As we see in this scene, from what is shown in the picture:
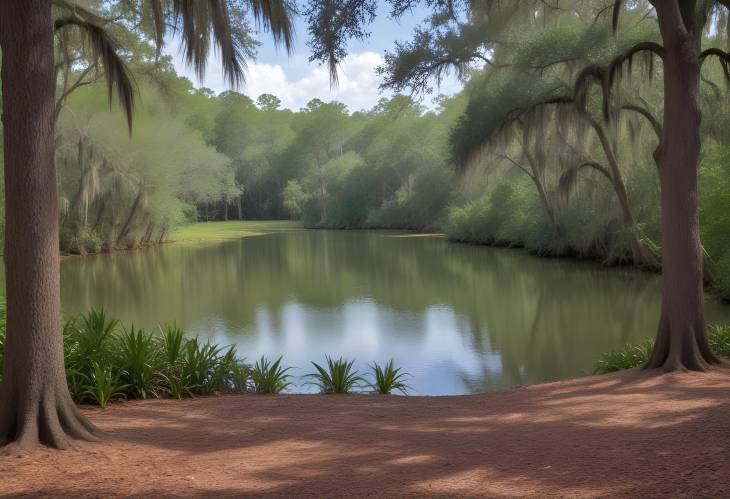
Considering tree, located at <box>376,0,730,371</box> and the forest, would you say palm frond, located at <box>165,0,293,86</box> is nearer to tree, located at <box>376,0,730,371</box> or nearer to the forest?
the forest

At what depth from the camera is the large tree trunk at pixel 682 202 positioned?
6887 mm

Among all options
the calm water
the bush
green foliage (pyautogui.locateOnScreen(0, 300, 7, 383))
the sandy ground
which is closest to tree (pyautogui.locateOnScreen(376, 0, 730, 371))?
the sandy ground

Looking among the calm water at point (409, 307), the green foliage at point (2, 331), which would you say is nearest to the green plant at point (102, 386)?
the green foliage at point (2, 331)

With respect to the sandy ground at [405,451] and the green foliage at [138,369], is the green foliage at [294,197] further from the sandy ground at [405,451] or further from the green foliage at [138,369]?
Result: the sandy ground at [405,451]

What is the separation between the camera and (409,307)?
1437cm

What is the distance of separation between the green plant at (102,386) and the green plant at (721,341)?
6577 mm

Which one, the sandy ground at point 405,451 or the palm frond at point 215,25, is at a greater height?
the palm frond at point 215,25

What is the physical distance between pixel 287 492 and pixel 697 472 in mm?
1996

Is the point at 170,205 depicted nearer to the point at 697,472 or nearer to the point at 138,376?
the point at 138,376

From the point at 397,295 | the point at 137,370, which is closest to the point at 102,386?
the point at 137,370

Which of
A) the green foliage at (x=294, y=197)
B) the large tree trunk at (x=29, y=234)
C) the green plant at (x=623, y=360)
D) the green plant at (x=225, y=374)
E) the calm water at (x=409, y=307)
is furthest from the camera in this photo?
the green foliage at (x=294, y=197)

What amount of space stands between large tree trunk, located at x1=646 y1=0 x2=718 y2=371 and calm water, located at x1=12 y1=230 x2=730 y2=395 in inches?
80.8

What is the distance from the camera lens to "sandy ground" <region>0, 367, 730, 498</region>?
3.47 meters

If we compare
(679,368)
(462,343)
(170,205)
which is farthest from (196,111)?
(679,368)
